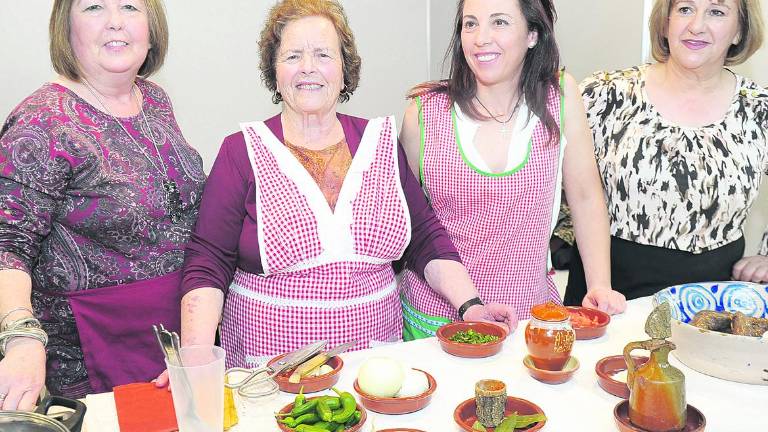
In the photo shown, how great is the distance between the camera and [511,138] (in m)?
2.05

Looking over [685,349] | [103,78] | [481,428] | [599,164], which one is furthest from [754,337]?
[103,78]

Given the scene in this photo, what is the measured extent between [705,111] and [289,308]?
55.0 inches

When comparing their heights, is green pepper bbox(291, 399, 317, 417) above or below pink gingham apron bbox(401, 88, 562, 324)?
below

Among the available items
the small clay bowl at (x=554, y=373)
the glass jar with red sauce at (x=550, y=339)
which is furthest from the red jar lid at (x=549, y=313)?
the small clay bowl at (x=554, y=373)

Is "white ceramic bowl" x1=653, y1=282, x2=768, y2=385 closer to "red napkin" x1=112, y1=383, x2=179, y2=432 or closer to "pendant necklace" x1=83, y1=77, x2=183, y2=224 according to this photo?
"red napkin" x1=112, y1=383, x2=179, y2=432

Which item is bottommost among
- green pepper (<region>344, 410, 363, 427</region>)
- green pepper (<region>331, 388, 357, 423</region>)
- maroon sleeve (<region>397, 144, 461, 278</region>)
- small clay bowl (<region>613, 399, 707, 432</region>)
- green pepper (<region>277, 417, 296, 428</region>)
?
small clay bowl (<region>613, 399, 707, 432</region>)

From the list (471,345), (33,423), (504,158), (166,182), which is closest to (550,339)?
(471,345)

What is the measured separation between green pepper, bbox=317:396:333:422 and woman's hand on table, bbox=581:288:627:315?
883 mm

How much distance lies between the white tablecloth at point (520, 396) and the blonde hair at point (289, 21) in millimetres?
773

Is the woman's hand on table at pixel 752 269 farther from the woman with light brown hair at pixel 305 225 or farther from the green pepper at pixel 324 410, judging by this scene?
the green pepper at pixel 324 410

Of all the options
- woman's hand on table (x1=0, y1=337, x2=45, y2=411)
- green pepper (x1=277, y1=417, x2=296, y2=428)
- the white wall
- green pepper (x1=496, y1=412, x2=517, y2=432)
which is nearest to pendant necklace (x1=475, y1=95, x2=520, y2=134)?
green pepper (x1=496, y1=412, x2=517, y2=432)

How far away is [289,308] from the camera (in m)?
1.75

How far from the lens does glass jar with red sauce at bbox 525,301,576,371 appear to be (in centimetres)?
143

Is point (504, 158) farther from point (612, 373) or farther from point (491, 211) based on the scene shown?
point (612, 373)
